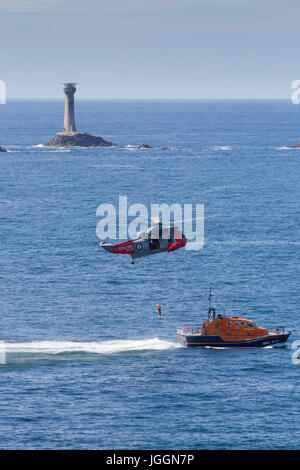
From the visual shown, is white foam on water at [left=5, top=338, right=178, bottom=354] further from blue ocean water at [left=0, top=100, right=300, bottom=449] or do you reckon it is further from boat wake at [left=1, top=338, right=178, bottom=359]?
blue ocean water at [left=0, top=100, right=300, bottom=449]

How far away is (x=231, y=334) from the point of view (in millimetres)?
111125

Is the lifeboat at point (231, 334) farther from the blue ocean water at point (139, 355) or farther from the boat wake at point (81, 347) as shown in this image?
the boat wake at point (81, 347)

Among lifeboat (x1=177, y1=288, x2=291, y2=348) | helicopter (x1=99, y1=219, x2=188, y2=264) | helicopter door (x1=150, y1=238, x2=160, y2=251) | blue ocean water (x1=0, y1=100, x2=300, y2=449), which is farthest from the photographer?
lifeboat (x1=177, y1=288, x2=291, y2=348)

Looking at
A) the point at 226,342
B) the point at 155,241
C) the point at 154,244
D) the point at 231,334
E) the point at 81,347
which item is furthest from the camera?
the point at 226,342

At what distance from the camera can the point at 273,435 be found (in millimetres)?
86938

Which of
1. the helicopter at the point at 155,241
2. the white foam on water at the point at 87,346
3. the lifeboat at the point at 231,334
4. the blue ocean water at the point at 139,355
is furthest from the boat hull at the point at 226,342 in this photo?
the helicopter at the point at 155,241

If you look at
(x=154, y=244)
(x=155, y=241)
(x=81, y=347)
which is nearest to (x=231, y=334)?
(x=154, y=244)

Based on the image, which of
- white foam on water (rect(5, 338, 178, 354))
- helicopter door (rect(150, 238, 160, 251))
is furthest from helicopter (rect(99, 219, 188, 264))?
white foam on water (rect(5, 338, 178, 354))

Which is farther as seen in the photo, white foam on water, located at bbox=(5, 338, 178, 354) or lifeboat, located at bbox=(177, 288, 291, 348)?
lifeboat, located at bbox=(177, 288, 291, 348)

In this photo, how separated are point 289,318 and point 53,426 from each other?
43.4m

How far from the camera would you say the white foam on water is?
107m

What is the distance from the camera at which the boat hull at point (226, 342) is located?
361 feet

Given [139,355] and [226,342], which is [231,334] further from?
[139,355]

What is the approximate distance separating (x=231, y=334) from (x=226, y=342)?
1289 mm
